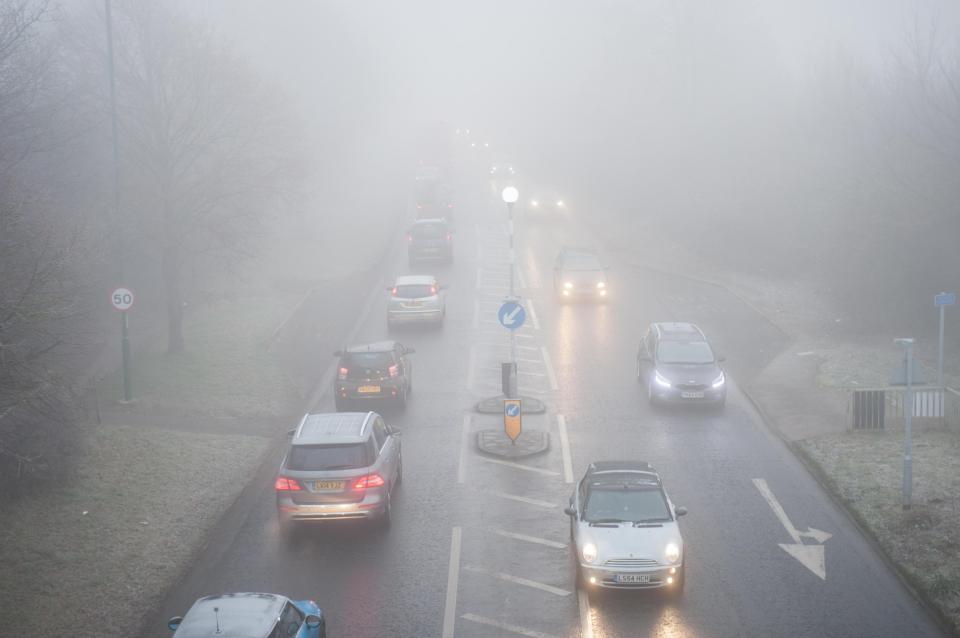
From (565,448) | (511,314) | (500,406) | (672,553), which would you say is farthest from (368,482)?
(500,406)

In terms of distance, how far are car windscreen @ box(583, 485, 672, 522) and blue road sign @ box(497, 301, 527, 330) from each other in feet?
23.6

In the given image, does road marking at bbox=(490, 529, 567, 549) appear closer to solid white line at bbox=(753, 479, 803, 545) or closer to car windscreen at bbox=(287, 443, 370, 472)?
car windscreen at bbox=(287, 443, 370, 472)

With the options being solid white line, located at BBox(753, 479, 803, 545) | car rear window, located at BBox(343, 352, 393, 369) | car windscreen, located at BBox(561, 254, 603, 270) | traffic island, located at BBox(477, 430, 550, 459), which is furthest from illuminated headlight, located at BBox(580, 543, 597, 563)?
car windscreen, located at BBox(561, 254, 603, 270)

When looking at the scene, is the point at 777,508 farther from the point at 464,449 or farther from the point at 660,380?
the point at 660,380

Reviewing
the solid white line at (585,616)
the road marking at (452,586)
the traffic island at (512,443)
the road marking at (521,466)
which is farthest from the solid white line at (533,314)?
the solid white line at (585,616)

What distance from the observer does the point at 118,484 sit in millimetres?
17172

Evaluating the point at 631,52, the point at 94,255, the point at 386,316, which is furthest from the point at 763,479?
the point at 631,52

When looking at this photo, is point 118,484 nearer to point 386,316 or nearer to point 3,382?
point 3,382

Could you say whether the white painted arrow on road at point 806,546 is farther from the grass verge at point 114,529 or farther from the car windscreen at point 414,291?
the car windscreen at point 414,291

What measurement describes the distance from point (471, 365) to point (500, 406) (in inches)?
177

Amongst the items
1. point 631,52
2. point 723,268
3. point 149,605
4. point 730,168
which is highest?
point 631,52

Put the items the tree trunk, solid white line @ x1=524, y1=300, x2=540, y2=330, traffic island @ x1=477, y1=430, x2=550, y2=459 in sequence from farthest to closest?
solid white line @ x1=524, y1=300, x2=540, y2=330 < the tree trunk < traffic island @ x1=477, y1=430, x2=550, y2=459

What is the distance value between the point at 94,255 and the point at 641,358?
46.7 ft

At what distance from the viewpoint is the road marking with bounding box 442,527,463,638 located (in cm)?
1242
